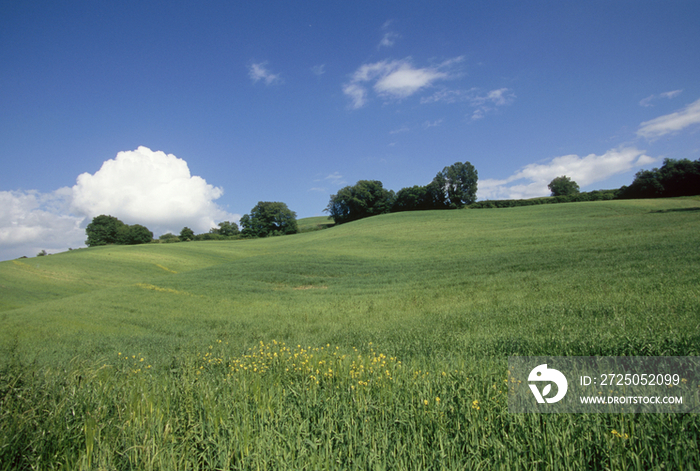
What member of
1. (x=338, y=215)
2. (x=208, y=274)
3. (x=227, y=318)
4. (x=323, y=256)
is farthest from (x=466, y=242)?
(x=338, y=215)

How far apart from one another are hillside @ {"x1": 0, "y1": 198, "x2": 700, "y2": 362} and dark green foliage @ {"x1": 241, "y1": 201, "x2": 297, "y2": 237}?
6392 cm

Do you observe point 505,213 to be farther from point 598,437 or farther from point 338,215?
point 598,437

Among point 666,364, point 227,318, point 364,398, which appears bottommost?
point 227,318

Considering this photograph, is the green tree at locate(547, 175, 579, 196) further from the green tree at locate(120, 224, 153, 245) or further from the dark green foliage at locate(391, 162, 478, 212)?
the green tree at locate(120, 224, 153, 245)

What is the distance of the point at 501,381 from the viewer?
3711 mm

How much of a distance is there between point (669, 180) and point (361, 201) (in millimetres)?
69981

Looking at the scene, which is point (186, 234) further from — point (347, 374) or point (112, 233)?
point (347, 374)

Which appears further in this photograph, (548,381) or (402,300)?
(402,300)

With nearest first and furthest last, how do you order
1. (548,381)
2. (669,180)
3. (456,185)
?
(548,381), (669,180), (456,185)

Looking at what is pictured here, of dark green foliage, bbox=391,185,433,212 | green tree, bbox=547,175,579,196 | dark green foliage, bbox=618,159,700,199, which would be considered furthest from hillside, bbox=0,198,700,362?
green tree, bbox=547,175,579,196

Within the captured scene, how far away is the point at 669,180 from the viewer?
6719cm

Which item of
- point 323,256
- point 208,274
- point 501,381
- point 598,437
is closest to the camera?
point 598,437

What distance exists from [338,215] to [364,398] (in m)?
103

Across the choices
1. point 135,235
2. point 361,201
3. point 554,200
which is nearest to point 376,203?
point 361,201
